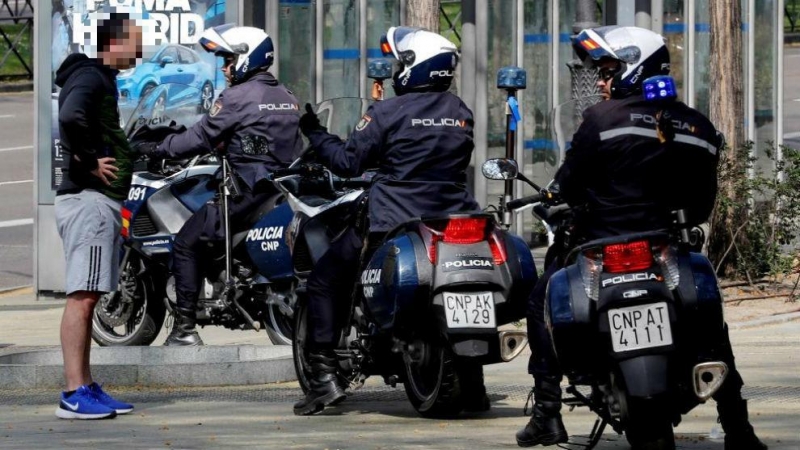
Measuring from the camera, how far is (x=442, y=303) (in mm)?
7617

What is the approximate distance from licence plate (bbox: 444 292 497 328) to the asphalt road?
8.46 metres

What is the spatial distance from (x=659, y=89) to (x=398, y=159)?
1704 mm

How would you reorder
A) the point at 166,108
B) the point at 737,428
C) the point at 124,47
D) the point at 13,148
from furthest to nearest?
the point at 13,148 < the point at 166,108 < the point at 124,47 < the point at 737,428

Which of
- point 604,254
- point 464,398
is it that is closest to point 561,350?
point 604,254

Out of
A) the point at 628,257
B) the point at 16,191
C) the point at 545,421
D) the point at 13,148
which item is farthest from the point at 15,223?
the point at 628,257

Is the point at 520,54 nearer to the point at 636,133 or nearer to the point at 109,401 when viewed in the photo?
the point at 109,401

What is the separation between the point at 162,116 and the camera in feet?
37.1

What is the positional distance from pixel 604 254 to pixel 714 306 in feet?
1.48

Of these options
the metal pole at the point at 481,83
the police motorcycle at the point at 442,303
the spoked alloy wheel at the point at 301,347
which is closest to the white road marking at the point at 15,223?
the metal pole at the point at 481,83

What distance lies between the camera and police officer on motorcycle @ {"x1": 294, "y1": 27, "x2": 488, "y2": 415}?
8.00 meters

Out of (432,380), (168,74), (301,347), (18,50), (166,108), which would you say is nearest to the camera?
(432,380)

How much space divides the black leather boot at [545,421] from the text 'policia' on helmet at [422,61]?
1666 mm

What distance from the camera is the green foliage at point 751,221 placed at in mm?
12992

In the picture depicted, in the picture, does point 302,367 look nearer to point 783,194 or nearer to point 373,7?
point 783,194
